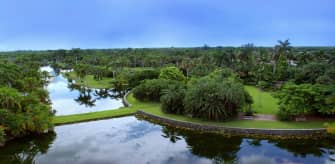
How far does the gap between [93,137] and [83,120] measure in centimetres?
570

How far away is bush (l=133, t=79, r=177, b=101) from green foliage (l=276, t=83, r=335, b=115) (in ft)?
57.2

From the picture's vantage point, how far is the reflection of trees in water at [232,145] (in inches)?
876

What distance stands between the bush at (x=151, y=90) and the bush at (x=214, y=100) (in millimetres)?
9069

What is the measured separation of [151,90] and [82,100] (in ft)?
47.3

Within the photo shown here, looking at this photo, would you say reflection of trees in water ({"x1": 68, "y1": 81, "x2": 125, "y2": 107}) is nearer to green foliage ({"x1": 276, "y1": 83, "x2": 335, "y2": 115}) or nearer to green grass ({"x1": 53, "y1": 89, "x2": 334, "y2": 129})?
green grass ({"x1": 53, "y1": 89, "x2": 334, "y2": 129})

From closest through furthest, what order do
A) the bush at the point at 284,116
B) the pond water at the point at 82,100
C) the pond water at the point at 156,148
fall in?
1. the pond water at the point at 156,148
2. the bush at the point at 284,116
3. the pond water at the point at 82,100

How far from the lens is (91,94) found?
51.6 metres

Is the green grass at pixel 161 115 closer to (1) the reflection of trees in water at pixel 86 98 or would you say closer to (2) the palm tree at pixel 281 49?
(1) the reflection of trees in water at pixel 86 98

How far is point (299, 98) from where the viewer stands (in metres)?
27.9

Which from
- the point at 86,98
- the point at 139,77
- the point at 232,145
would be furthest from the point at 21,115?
the point at 139,77

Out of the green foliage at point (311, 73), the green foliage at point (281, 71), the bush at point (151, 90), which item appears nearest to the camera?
the bush at point (151, 90)

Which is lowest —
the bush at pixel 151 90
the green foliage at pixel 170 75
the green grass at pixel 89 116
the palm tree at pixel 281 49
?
the green grass at pixel 89 116

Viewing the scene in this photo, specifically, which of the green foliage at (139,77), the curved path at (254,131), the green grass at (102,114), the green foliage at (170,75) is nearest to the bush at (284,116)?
the curved path at (254,131)

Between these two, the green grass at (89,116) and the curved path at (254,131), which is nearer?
the curved path at (254,131)
